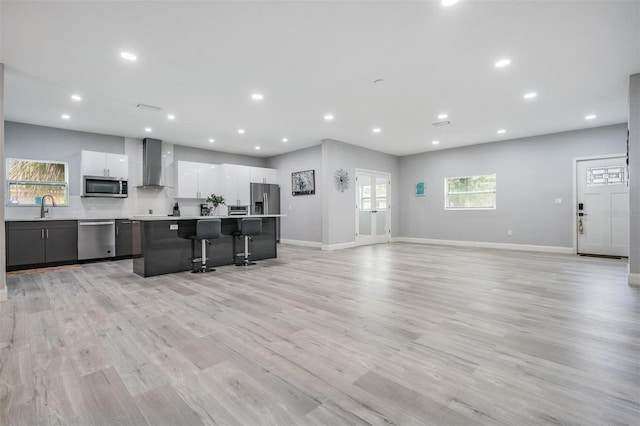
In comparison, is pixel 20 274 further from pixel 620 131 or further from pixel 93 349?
pixel 620 131


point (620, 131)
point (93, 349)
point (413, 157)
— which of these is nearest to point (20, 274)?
point (93, 349)

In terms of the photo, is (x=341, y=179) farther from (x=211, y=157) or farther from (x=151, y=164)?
(x=151, y=164)

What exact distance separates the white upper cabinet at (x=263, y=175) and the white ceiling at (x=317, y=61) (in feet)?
8.84

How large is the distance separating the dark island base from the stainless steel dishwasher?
5.58ft

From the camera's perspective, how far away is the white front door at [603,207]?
6.07 metres

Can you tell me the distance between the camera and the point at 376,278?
4.27 m

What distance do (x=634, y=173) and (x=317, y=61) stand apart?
4452mm

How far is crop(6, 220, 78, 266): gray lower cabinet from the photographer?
197 inches

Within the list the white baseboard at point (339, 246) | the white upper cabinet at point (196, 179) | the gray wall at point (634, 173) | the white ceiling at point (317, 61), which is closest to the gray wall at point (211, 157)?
the white upper cabinet at point (196, 179)

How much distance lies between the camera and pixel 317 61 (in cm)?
351

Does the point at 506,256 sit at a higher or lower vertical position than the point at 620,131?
lower

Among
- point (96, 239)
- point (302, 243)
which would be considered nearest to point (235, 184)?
point (302, 243)

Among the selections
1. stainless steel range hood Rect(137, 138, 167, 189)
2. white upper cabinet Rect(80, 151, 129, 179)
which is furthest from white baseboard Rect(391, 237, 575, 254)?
white upper cabinet Rect(80, 151, 129, 179)

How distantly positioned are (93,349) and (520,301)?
12.9 feet
